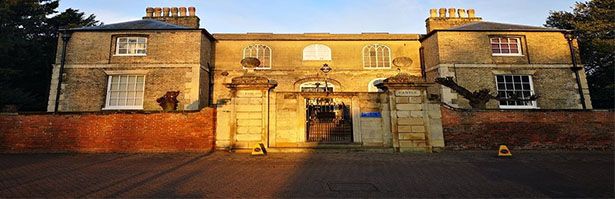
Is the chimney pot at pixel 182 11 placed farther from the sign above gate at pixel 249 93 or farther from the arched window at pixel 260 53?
the sign above gate at pixel 249 93

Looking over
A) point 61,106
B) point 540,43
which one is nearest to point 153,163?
point 61,106

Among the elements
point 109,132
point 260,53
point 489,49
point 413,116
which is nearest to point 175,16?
point 260,53

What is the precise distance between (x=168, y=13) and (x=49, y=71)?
7948 mm

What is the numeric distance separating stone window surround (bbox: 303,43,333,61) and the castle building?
65 mm

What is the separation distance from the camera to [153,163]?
26.1 feet

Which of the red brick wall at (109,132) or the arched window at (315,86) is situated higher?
the arched window at (315,86)

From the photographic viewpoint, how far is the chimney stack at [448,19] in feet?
65.9

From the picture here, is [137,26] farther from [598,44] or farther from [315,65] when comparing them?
[598,44]

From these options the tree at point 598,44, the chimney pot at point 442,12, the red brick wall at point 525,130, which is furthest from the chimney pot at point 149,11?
the tree at point 598,44

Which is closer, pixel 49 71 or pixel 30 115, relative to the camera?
pixel 30 115

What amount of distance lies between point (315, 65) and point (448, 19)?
9832 mm

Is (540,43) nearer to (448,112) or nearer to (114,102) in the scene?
(448,112)

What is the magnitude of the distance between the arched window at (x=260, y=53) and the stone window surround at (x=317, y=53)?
2339 mm

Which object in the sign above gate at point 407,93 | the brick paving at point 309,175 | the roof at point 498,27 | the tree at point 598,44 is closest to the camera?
the brick paving at point 309,175
